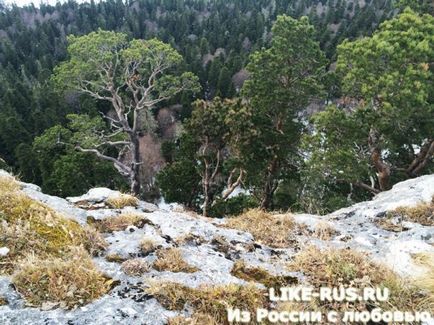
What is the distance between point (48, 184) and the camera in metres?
31.0

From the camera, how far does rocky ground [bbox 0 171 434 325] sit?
354 cm

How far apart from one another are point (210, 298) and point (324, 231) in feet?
9.15

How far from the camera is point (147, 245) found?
188 inches

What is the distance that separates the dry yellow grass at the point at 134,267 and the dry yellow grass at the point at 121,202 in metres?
2.31

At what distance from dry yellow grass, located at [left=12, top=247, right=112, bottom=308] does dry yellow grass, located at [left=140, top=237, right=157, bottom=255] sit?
785 mm

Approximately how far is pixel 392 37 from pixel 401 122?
3.13 metres

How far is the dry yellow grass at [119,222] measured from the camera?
17.7 feet

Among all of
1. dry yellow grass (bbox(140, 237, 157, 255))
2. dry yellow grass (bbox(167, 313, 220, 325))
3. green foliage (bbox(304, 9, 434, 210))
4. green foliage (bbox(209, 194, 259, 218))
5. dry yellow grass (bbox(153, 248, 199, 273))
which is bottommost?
green foliage (bbox(209, 194, 259, 218))

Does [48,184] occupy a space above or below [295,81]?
below

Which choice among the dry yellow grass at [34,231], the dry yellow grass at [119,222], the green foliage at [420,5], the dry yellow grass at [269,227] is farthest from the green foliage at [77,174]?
the dry yellow grass at [34,231]

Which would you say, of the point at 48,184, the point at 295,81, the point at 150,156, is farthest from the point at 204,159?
the point at 150,156

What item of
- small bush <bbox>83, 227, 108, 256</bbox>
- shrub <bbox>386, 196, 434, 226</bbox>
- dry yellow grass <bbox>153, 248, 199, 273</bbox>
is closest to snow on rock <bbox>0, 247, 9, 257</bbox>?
small bush <bbox>83, 227, 108, 256</bbox>

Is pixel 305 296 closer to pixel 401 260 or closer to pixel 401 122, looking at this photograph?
pixel 401 260

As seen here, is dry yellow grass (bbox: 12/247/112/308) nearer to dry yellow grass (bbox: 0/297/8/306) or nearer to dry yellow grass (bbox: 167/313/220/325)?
dry yellow grass (bbox: 0/297/8/306)
